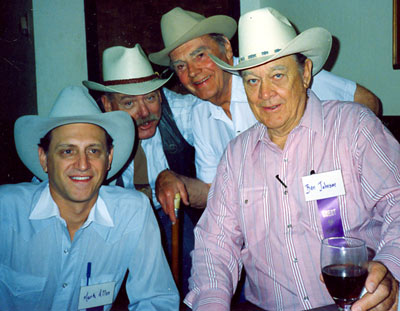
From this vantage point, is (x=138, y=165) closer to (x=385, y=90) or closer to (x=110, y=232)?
(x=110, y=232)

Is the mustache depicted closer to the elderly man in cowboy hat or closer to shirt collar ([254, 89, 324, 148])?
the elderly man in cowboy hat

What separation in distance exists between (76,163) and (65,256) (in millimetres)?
480

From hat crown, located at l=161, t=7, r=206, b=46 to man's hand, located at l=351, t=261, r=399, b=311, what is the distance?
199cm

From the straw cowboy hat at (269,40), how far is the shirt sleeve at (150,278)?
3.25 ft

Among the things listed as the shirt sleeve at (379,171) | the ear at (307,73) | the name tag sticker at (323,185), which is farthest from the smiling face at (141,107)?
the shirt sleeve at (379,171)

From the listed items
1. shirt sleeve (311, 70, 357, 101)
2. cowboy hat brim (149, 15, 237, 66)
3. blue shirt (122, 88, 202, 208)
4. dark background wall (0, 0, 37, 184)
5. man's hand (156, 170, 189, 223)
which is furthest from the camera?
blue shirt (122, 88, 202, 208)

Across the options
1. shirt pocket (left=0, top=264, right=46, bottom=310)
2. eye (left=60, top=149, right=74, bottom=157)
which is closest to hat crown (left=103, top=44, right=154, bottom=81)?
eye (left=60, top=149, right=74, bottom=157)

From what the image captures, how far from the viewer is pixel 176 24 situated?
269cm

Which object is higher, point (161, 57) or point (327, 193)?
point (161, 57)

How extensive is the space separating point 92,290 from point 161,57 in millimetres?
1722

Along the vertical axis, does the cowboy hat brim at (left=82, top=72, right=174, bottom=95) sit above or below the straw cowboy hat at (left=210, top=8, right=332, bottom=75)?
below

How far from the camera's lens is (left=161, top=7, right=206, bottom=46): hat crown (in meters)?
2.66

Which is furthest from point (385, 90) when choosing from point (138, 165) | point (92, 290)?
point (92, 290)

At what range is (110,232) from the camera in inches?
78.0
